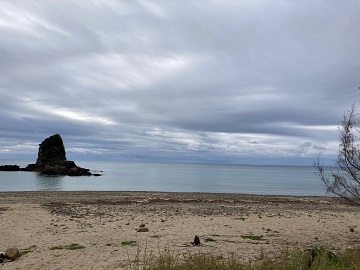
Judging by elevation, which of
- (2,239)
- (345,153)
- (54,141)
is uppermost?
(54,141)

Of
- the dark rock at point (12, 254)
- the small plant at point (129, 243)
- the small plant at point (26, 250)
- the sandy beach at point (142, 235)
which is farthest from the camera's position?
the small plant at point (129, 243)

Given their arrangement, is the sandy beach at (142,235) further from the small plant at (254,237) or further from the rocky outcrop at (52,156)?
the rocky outcrop at (52,156)

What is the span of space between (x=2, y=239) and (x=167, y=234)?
259 inches

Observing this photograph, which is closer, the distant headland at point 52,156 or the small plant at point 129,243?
the small plant at point 129,243

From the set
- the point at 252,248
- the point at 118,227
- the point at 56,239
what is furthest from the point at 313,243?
the point at 56,239

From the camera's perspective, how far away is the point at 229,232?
51.1 ft

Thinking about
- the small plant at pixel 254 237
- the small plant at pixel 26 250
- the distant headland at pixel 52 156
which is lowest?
the small plant at pixel 26 250

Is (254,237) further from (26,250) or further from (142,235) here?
(26,250)

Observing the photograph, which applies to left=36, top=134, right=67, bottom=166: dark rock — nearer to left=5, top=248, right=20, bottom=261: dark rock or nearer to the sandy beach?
the sandy beach

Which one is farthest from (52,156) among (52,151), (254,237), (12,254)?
(12,254)

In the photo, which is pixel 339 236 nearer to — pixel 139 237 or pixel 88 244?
pixel 139 237

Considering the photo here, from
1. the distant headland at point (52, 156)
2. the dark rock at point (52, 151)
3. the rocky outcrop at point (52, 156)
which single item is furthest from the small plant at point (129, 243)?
the dark rock at point (52, 151)

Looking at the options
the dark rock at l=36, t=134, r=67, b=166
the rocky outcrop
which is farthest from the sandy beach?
the dark rock at l=36, t=134, r=67, b=166

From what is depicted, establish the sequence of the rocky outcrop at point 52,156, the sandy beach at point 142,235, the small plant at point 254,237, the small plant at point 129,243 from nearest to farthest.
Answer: the sandy beach at point 142,235, the small plant at point 129,243, the small plant at point 254,237, the rocky outcrop at point 52,156
